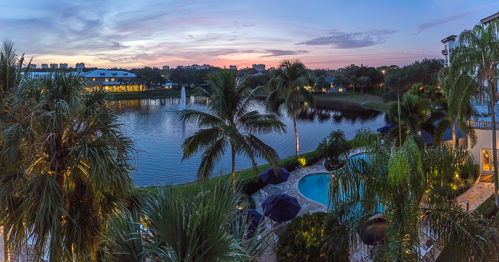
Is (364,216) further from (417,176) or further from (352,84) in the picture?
(352,84)

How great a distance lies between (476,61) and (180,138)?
21377 millimetres

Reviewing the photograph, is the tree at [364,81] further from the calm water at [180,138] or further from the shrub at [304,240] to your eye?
the shrub at [304,240]

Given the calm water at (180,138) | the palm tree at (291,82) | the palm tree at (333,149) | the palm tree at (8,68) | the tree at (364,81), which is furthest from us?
the tree at (364,81)

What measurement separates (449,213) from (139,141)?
2378 centimetres

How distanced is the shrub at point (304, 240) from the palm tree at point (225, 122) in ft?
11.2

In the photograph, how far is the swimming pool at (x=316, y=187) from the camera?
13.6 metres

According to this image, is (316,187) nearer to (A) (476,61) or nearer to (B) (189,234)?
(A) (476,61)

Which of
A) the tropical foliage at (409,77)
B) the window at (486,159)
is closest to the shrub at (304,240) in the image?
the window at (486,159)

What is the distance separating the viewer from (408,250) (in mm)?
4891

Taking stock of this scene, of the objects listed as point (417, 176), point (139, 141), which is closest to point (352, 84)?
point (139, 141)

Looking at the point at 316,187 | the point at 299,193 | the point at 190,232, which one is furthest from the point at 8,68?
the point at 316,187

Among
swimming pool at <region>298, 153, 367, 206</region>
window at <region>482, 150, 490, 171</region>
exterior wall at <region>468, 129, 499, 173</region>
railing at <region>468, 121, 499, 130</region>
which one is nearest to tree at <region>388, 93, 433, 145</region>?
railing at <region>468, 121, 499, 130</region>

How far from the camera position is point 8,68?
568 centimetres

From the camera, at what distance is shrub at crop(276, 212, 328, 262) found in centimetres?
706
